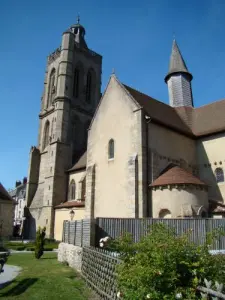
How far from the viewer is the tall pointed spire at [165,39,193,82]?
32.1 m

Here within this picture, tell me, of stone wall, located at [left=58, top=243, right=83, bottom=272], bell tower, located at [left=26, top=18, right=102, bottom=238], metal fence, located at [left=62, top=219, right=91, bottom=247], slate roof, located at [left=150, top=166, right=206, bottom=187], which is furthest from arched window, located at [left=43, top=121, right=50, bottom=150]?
stone wall, located at [left=58, top=243, right=83, bottom=272]

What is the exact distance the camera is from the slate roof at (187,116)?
23188mm

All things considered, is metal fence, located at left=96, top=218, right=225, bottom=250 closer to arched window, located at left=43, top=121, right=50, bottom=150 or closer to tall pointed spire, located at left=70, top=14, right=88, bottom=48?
arched window, located at left=43, top=121, right=50, bottom=150

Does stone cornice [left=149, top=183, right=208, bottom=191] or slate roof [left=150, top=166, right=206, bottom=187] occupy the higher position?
slate roof [left=150, top=166, right=206, bottom=187]

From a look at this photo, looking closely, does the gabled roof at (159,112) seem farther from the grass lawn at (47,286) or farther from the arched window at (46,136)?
the arched window at (46,136)

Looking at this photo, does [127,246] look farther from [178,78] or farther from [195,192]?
[178,78]

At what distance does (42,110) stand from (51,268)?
35.4m

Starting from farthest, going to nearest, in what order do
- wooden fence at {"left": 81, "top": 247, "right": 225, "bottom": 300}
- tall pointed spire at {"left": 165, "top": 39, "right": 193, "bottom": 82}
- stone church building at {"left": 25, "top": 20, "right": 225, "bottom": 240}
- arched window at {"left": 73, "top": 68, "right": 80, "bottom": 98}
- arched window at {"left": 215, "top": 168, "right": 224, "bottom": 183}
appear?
arched window at {"left": 73, "top": 68, "right": 80, "bottom": 98} < tall pointed spire at {"left": 165, "top": 39, "right": 193, "bottom": 82} < arched window at {"left": 215, "top": 168, "right": 224, "bottom": 183} < stone church building at {"left": 25, "top": 20, "right": 225, "bottom": 240} < wooden fence at {"left": 81, "top": 247, "right": 225, "bottom": 300}

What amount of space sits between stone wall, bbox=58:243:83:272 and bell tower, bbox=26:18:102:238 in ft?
62.6

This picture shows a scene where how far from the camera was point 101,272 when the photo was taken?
27.9ft

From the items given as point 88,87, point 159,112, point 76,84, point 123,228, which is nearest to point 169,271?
point 123,228

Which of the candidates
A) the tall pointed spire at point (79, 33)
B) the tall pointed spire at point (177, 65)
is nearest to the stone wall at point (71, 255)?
the tall pointed spire at point (177, 65)

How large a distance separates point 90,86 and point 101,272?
137 ft

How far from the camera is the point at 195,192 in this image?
61.0 feet
